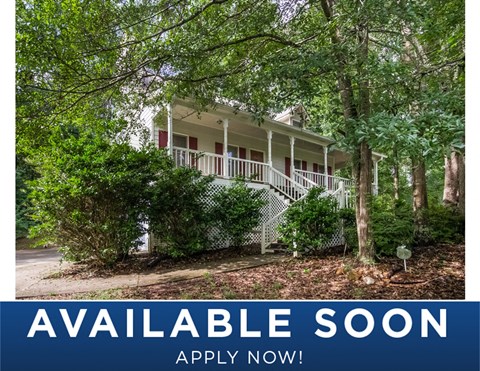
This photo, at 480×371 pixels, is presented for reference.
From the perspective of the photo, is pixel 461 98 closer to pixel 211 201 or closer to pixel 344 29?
pixel 344 29

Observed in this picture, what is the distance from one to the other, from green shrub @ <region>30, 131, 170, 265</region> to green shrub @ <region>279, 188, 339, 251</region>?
2289mm

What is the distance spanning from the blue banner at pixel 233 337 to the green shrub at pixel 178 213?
106 inches

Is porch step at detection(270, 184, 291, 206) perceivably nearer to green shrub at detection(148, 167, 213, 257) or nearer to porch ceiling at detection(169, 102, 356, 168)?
porch ceiling at detection(169, 102, 356, 168)

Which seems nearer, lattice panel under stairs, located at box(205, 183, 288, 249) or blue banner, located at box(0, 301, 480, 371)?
blue banner, located at box(0, 301, 480, 371)

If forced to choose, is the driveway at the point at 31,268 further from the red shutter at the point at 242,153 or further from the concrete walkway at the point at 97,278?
the red shutter at the point at 242,153

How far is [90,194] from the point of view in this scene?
13.3 feet

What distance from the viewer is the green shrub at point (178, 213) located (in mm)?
4547

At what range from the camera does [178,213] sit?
474cm

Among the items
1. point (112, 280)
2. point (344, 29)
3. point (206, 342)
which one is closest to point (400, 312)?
point (206, 342)

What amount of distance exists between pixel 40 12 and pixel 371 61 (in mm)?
3043

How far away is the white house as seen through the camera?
5.57 meters

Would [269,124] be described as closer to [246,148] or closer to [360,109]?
[246,148]

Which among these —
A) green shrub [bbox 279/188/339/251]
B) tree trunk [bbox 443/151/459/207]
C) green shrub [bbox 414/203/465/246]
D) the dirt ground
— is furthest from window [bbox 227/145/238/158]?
tree trunk [bbox 443/151/459/207]

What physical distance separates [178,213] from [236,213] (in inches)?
41.4
